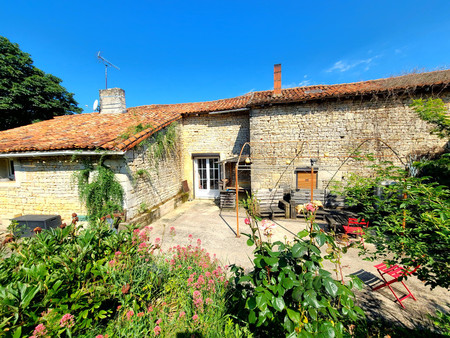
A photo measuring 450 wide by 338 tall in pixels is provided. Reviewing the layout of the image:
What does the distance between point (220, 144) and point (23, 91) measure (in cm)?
1813

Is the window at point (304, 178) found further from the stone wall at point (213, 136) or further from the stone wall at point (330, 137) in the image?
the stone wall at point (213, 136)

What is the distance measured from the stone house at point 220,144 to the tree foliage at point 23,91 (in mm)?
10632

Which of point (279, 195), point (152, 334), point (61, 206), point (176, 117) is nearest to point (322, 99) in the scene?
point (279, 195)

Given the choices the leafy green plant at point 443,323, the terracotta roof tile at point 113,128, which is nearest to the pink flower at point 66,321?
the leafy green plant at point 443,323

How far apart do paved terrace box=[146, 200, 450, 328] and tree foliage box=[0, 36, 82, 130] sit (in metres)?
17.8

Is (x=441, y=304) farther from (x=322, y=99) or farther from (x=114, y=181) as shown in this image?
(x=114, y=181)

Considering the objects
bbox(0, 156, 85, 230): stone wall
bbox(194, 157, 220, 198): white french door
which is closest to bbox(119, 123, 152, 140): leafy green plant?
bbox(0, 156, 85, 230): stone wall

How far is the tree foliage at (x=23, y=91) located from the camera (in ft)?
46.2

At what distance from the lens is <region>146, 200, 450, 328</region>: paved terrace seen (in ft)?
8.52

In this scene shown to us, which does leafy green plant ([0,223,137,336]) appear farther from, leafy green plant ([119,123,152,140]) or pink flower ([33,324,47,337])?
leafy green plant ([119,123,152,140])

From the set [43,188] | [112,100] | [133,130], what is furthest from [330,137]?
[43,188]

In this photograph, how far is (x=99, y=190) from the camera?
5.38 metres

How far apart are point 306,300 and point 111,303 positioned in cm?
225

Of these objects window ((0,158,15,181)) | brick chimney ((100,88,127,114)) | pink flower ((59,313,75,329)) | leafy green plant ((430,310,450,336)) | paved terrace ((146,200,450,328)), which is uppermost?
brick chimney ((100,88,127,114))
